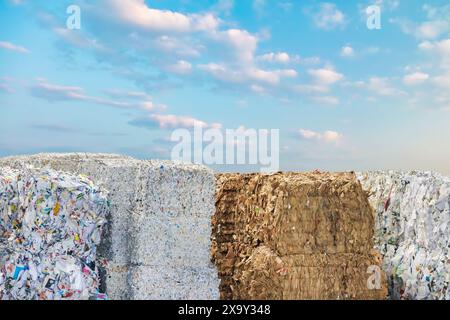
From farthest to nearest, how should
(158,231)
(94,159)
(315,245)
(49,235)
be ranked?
(94,159) < (315,245) < (158,231) < (49,235)

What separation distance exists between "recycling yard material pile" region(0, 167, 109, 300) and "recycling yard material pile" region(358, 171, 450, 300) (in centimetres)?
370

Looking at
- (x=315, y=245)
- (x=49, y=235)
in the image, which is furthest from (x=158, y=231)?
(x=315, y=245)

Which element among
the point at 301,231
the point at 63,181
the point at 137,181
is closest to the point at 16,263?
the point at 63,181

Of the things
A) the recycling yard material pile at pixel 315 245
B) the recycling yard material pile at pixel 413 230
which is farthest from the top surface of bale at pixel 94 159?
the recycling yard material pile at pixel 413 230

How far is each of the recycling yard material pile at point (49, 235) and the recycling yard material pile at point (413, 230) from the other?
12.1 ft

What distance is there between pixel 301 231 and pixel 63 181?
3.04 meters

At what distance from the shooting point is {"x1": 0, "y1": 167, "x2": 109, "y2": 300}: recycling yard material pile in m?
6.52

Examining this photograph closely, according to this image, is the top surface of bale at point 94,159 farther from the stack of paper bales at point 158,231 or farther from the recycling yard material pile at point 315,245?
the recycling yard material pile at point 315,245

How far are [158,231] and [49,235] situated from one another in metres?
1.30

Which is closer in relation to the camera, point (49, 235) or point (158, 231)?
point (49, 235)

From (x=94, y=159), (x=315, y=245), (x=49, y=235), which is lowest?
(x=315, y=245)

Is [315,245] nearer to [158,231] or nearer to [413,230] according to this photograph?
[413,230]

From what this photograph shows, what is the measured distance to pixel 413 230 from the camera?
7.36 meters

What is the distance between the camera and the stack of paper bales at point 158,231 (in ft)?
23.4
